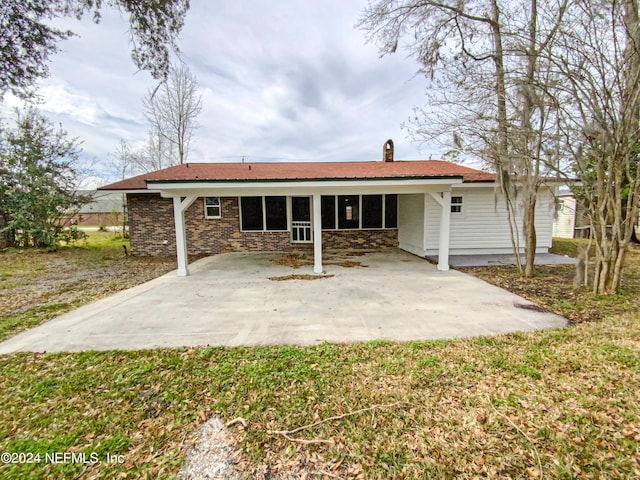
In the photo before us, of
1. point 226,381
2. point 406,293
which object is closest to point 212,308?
point 226,381

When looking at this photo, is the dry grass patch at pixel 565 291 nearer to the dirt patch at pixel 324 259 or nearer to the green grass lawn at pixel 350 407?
the green grass lawn at pixel 350 407

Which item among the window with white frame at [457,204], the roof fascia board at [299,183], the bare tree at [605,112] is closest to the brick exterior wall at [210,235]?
the window with white frame at [457,204]

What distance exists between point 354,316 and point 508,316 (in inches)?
95.9

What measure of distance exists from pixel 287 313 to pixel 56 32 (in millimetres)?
8394

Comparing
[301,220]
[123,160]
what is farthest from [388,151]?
[123,160]

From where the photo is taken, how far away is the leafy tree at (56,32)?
600 centimetres

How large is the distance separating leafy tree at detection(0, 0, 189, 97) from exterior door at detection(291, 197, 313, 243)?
19.3ft

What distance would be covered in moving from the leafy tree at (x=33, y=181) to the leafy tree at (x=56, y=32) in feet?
20.5

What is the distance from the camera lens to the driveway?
3885 millimetres

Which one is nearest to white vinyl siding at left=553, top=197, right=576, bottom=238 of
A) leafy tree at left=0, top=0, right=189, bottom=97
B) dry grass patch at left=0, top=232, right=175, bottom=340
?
leafy tree at left=0, top=0, right=189, bottom=97

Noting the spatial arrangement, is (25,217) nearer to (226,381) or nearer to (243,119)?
(243,119)

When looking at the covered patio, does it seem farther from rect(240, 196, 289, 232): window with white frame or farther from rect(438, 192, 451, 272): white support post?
rect(240, 196, 289, 232): window with white frame

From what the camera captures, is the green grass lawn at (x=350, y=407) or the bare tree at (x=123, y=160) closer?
the green grass lawn at (x=350, y=407)

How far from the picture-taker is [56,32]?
6.57 meters
